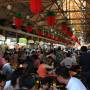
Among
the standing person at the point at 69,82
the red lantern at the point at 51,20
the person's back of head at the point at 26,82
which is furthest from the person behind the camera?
the red lantern at the point at 51,20

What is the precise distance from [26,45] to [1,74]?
977 inches

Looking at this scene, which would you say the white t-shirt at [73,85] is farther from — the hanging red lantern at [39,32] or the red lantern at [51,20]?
the hanging red lantern at [39,32]

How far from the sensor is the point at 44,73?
7184 mm

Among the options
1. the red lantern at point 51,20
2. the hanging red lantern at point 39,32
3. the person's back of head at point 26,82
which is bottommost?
the person's back of head at point 26,82

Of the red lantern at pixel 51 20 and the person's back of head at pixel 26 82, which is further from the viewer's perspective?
the red lantern at pixel 51 20

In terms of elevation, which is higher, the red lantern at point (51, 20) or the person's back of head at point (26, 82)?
the red lantern at point (51, 20)

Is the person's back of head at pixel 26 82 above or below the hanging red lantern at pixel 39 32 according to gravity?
below

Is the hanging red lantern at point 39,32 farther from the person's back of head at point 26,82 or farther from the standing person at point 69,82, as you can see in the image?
the standing person at point 69,82

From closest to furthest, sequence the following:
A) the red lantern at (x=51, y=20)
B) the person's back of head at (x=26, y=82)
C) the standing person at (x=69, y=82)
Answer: the standing person at (x=69, y=82), the person's back of head at (x=26, y=82), the red lantern at (x=51, y=20)

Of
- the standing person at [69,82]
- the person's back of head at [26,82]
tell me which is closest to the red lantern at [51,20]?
the person's back of head at [26,82]

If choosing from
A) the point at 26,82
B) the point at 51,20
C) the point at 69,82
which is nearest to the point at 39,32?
the point at 51,20

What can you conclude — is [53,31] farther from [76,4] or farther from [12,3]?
[12,3]

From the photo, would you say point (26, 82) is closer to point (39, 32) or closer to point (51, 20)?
point (51, 20)

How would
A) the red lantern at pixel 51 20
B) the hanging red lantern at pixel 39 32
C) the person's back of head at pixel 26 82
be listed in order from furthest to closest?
the hanging red lantern at pixel 39 32 < the red lantern at pixel 51 20 < the person's back of head at pixel 26 82
